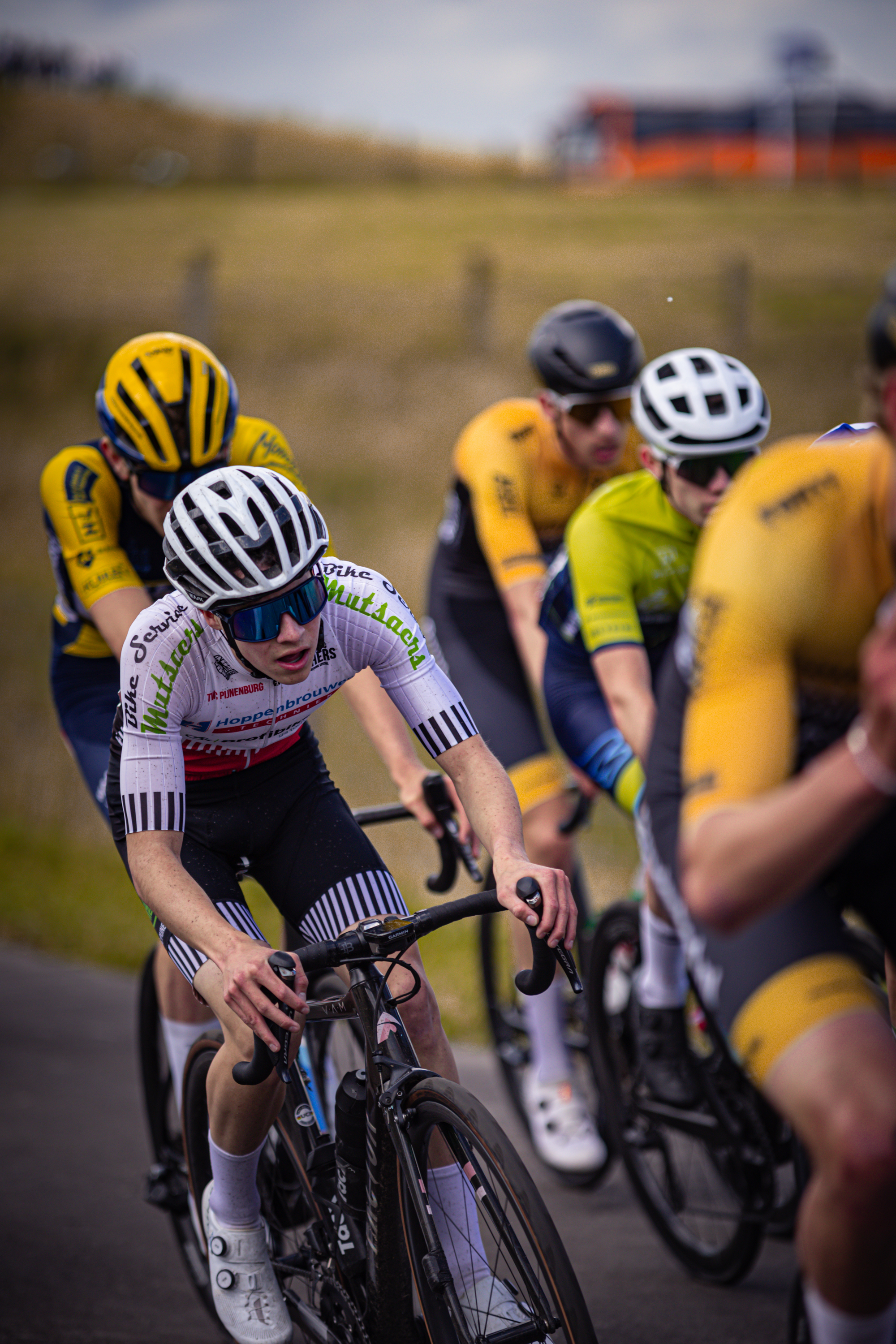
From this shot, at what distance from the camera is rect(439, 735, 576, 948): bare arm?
261 cm

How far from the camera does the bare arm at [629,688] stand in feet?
11.7

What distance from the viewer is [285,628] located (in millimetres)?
2754

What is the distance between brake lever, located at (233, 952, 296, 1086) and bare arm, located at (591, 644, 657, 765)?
132cm

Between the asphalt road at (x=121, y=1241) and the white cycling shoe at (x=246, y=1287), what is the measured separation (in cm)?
66

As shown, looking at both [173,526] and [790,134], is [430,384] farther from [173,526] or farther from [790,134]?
[790,134]

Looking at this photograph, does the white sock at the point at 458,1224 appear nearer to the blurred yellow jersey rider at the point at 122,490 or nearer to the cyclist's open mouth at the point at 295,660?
the cyclist's open mouth at the point at 295,660

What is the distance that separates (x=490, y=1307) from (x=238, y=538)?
5.33 ft

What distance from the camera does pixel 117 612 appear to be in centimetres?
378

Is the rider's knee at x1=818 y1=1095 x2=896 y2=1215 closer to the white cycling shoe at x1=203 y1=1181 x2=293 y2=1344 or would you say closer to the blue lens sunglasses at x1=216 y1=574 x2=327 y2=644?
the blue lens sunglasses at x1=216 y1=574 x2=327 y2=644

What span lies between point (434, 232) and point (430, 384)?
36.2ft

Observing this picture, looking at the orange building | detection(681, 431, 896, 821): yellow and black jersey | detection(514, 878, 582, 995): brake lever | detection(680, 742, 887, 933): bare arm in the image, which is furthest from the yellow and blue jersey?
the orange building

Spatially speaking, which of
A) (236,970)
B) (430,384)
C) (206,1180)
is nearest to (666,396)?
(236,970)

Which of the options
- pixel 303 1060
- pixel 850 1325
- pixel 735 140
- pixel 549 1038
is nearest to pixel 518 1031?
pixel 549 1038

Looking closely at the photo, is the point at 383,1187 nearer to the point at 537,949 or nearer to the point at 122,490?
the point at 537,949
